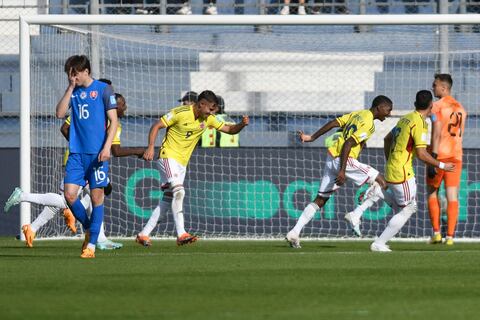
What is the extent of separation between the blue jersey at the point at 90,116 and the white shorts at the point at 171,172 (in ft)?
9.01

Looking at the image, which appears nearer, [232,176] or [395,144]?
[395,144]

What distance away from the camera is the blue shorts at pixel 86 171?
444 inches

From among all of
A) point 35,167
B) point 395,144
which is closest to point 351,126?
point 395,144

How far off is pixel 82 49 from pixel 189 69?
257 centimetres

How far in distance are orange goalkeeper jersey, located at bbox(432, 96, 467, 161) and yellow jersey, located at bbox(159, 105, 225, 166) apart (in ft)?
10.2

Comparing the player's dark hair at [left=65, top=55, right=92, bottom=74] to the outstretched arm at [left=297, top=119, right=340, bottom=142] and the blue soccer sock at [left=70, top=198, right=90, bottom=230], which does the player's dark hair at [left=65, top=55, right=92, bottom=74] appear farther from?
the outstretched arm at [left=297, top=119, right=340, bottom=142]

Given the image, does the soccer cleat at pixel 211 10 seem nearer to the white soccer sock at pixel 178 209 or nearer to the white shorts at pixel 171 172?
the white shorts at pixel 171 172

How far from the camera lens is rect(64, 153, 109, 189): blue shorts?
11.3 meters

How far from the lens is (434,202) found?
15.1 meters

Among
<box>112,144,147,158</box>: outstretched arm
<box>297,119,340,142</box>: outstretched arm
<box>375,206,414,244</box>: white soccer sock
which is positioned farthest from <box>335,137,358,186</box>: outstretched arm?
<box>112,144,147,158</box>: outstretched arm

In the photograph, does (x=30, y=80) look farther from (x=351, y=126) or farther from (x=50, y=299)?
(x=50, y=299)

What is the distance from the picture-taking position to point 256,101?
20.2 metres

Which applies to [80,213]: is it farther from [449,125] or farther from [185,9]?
[185,9]

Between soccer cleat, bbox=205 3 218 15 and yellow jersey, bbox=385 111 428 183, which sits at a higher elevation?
soccer cleat, bbox=205 3 218 15
